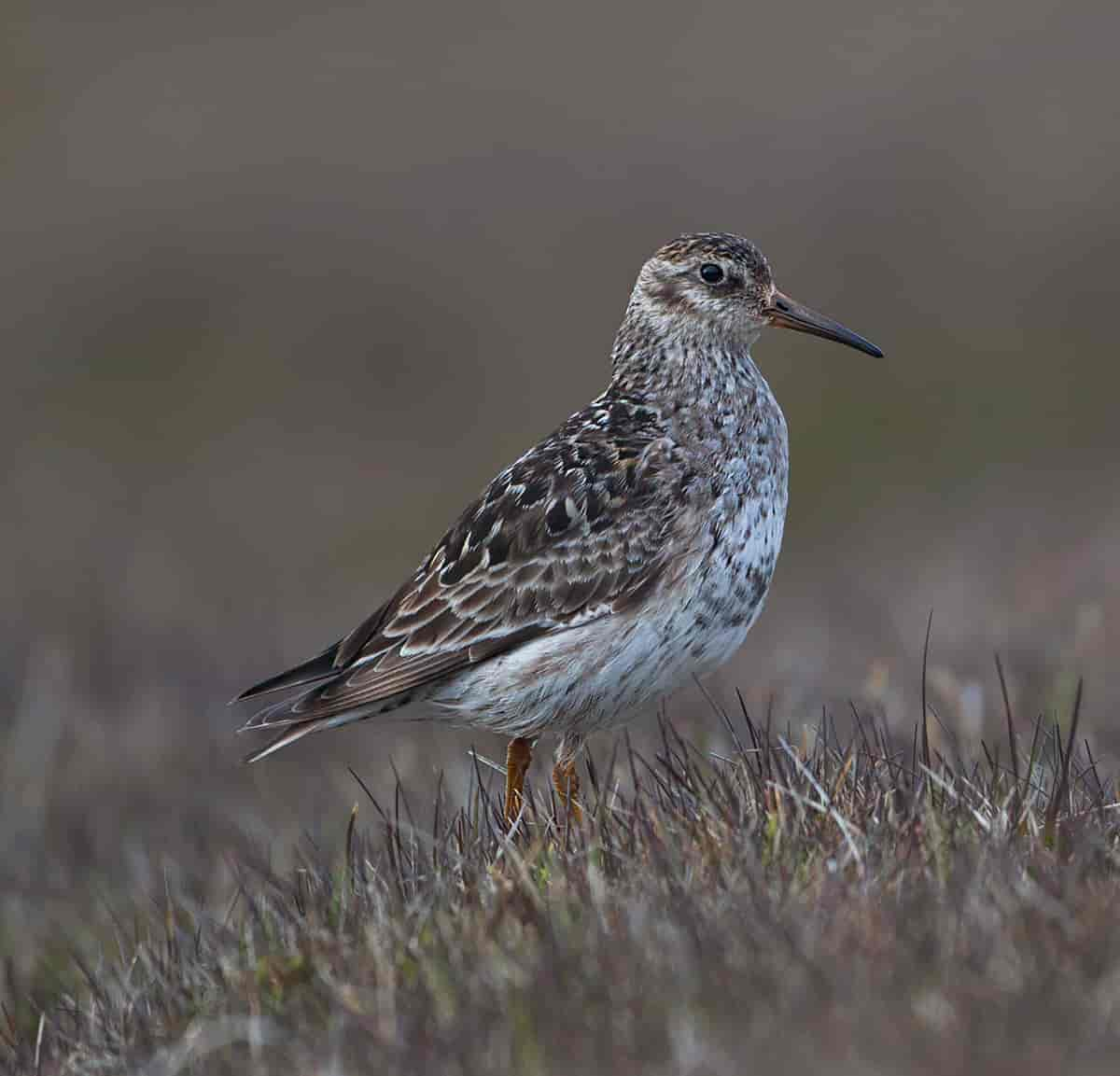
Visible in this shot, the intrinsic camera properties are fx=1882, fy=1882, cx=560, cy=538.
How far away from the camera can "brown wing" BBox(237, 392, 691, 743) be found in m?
6.64

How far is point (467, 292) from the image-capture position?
26578 millimetres

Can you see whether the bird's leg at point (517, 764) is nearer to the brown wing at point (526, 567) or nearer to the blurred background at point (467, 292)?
the brown wing at point (526, 567)

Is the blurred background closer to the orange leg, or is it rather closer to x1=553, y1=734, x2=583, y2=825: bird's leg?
x1=553, y1=734, x2=583, y2=825: bird's leg

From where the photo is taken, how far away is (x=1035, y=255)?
24.6 m

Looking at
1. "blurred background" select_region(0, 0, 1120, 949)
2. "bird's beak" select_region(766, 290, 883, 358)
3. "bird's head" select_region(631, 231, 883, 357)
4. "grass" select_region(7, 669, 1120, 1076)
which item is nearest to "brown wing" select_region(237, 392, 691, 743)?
"bird's head" select_region(631, 231, 883, 357)

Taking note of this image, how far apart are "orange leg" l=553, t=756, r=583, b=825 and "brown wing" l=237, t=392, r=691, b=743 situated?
481mm

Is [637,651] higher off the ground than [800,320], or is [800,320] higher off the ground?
[800,320]

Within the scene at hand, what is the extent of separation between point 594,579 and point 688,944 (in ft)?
8.77

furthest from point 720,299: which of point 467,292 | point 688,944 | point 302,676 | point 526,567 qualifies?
point 467,292

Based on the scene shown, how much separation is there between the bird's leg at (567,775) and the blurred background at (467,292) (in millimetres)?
4706

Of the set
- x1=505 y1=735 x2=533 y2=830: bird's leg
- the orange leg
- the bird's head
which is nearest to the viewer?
the orange leg

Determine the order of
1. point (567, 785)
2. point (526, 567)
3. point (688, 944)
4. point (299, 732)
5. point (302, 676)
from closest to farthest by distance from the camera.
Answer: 1. point (688, 944)
2. point (567, 785)
3. point (526, 567)
4. point (299, 732)
5. point (302, 676)

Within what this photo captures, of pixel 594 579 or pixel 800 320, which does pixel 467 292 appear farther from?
pixel 594 579

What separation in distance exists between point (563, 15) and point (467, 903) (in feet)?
104
